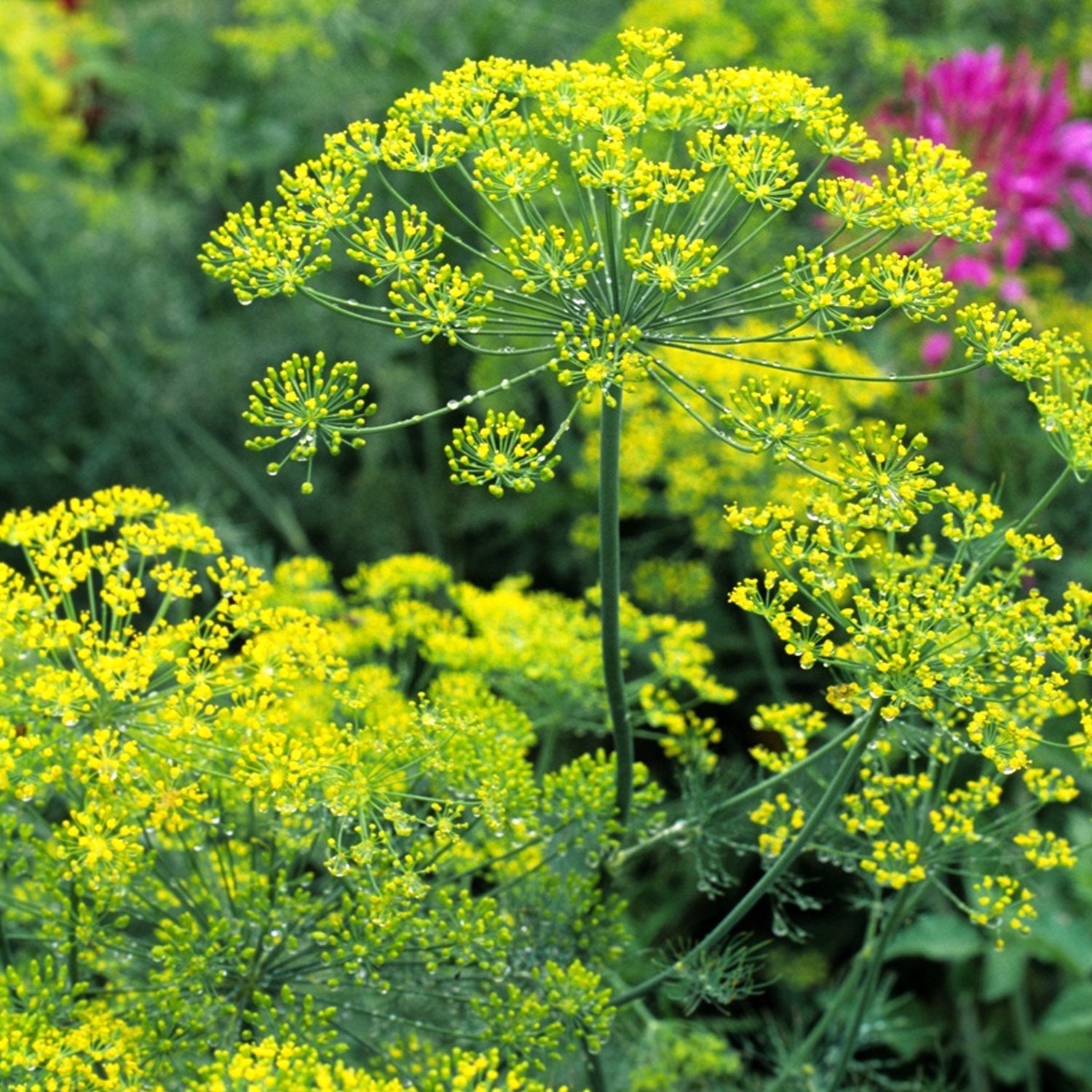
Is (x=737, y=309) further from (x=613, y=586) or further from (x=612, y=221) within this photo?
(x=613, y=586)

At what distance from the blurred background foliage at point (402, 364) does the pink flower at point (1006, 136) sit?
0.56 feet

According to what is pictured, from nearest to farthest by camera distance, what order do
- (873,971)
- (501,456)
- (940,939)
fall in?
(501,456) → (873,971) → (940,939)

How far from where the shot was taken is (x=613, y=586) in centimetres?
117

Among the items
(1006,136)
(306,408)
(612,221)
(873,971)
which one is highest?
(1006,136)

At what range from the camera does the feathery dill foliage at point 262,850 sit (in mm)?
1112

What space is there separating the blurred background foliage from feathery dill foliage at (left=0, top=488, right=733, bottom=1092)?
978mm

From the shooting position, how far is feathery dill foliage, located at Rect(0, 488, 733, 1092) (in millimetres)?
1112

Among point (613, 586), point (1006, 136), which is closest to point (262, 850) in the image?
point (613, 586)

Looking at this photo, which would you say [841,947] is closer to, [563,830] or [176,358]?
[563,830]

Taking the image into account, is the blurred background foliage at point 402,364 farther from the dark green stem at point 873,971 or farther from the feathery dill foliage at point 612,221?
the feathery dill foliage at point 612,221

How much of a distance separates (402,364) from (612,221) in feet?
7.61

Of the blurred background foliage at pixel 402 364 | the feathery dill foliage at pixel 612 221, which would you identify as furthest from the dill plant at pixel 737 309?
the blurred background foliage at pixel 402 364

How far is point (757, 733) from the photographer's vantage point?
2807mm

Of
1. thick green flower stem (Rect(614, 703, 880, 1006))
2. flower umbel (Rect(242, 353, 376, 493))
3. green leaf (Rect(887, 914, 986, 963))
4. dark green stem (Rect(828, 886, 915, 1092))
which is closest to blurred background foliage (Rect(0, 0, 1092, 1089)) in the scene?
green leaf (Rect(887, 914, 986, 963))
